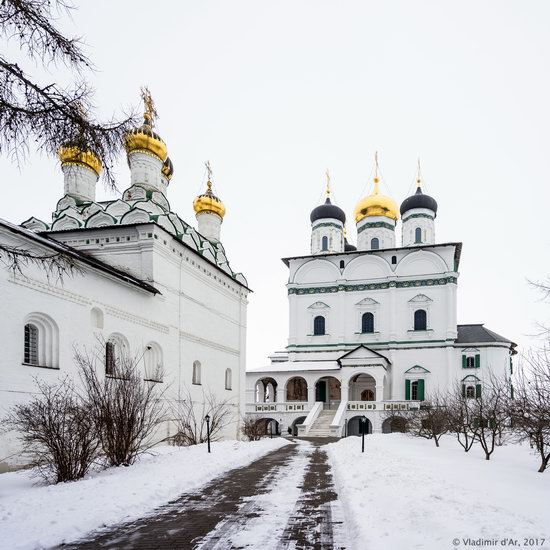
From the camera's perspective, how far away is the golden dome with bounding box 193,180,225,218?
30.0 metres

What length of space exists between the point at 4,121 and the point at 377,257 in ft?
119

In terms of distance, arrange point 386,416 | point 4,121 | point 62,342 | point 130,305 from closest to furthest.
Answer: point 4,121 → point 62,342 → point 130,305 → point 386,416

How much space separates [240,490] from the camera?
9227mm

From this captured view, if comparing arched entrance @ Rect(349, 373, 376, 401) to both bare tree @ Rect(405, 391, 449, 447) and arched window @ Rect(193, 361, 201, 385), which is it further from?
arched window @ Rect(193, 361, 201, 385)

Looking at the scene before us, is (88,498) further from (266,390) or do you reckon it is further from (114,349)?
(266,390)

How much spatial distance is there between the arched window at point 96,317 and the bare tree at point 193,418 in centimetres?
447

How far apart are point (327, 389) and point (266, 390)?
6709 millimetres

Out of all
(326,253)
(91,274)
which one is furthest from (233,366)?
(326,253)

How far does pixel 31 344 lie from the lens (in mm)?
13727

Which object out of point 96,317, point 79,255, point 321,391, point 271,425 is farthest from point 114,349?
point 321,391

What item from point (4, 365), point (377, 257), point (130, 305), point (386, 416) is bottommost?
point (386, 416)

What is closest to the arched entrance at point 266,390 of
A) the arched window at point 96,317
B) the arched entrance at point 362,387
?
the arched entrance at point 362,387

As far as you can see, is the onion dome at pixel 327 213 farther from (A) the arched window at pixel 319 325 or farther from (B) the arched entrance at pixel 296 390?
(B) the arched entrance at pixel 296 390

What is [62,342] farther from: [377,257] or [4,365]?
[377,257]
